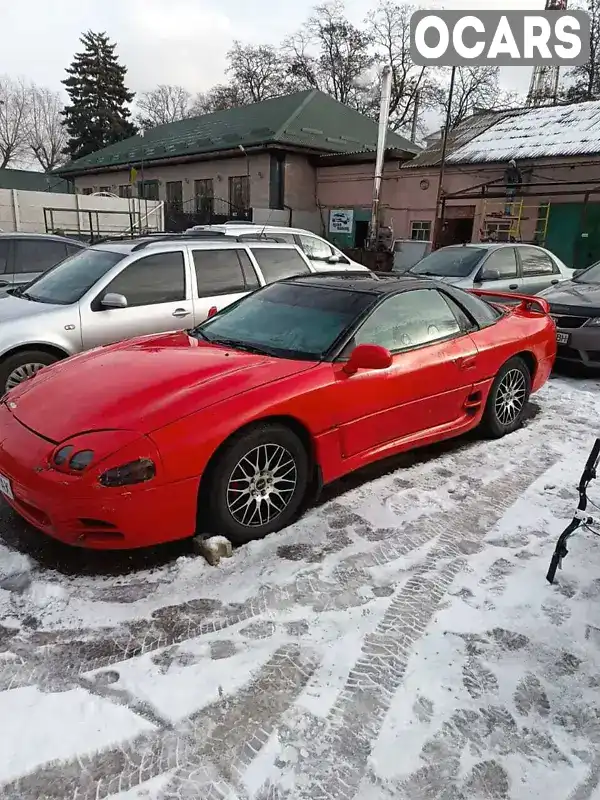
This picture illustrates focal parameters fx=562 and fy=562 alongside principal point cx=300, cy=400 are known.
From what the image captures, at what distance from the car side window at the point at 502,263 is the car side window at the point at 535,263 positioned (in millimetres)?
265

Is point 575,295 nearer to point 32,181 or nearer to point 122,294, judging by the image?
point 122,294

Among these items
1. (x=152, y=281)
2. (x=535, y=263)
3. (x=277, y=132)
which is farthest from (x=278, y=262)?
(x=277, y=132)

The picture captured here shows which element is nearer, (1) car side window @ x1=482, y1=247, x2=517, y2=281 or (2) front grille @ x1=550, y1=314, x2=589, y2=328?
(2) front grille @ x1=550, y1=314, x2=589, y2=328

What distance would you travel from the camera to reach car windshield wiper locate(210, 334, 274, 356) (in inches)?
145

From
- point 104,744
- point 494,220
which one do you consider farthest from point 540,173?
point 104,744

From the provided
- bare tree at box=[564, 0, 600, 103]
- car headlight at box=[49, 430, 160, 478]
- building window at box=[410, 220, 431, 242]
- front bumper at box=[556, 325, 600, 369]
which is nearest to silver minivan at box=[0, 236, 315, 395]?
car headlight at box=[49, 430, 160, 478]

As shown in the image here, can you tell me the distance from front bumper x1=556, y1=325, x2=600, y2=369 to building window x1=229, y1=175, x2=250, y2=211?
1986cm

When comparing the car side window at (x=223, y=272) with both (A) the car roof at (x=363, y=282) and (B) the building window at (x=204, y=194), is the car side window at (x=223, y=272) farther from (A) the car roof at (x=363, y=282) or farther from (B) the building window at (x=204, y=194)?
(B) the building window at (x=204, y=194)

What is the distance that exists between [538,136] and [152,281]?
16.8m

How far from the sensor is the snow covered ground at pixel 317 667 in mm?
1866

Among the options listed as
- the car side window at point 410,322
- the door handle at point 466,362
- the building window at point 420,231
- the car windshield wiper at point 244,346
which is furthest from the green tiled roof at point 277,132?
the car windshield wiper at point 244,346

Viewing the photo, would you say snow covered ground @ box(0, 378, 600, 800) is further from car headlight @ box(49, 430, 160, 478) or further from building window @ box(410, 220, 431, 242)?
building window @ box(410, 220, 431, 242)

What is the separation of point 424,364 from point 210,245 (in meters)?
3.35

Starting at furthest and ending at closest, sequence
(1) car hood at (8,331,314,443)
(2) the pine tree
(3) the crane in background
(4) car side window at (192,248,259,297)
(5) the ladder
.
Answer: (2) the pine tree, (3) the crane in background, (5) the ladder, (4) car side window at (192,248,259,297), (1) car hood at (8,331,314,443)
